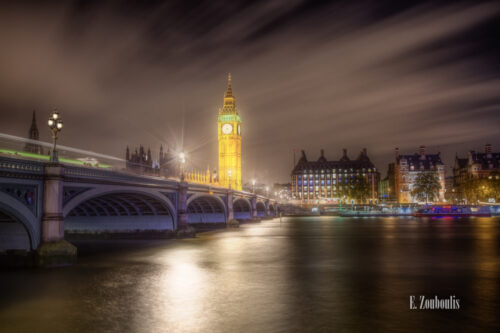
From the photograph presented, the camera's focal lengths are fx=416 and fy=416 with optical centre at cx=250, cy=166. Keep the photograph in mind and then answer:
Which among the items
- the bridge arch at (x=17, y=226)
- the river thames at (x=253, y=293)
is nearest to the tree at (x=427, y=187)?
the river thames at (x=253, y=293)

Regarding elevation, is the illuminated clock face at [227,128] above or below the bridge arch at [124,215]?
above

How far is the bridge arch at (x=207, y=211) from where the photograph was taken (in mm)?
71188

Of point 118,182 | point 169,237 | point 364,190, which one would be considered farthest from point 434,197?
point 118,182

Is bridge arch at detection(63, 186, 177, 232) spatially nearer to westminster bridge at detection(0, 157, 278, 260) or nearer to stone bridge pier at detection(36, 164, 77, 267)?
westminster bridge at detection(0, 157, 278, 260)

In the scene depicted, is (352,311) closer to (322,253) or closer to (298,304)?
(298,304)

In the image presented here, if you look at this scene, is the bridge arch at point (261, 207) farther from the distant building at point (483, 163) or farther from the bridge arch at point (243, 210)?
the distant building at point (483, 163)

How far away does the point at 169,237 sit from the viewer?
49.8 m

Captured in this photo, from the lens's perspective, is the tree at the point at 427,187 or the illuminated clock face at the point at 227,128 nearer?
the illuminated clock face at the point at 227,128

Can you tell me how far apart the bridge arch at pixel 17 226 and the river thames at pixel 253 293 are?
6.62ft

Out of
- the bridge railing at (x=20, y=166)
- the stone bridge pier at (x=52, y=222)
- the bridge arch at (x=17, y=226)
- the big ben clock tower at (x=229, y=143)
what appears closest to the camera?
the bridge railing at (x=20, y=166)

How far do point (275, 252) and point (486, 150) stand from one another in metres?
174

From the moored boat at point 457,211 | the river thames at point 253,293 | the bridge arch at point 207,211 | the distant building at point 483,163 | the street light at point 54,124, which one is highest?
the distant building at point 483,163

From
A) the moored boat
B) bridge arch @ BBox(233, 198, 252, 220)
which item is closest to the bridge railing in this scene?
bridge arch @ BBox(233, 198, 252, 220)

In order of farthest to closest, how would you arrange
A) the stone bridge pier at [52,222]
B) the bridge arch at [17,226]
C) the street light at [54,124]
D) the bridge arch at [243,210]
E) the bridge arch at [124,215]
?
the bridge arch at [243,210] < the bridge arch at [124,215] < the street light at [54,124] < the stone bridge pier at [52,222] < the bridge arch at [17,226]
